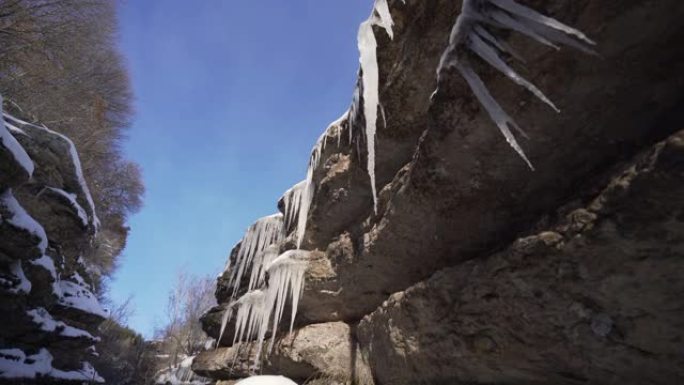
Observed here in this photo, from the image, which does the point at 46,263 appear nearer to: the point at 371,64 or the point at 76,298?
the point at 76,298

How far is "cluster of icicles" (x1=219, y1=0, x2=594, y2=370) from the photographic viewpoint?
69.7 inches

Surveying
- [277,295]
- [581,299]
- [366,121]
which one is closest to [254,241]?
[277,295]

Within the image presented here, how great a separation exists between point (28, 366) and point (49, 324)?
0.74m

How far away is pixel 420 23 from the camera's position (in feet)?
9.15

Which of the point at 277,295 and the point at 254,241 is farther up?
the point at 254,241

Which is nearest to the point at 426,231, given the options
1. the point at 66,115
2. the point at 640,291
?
the point at 640,291

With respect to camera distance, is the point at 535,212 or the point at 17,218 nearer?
the point at 535,212

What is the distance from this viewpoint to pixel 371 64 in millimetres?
3107

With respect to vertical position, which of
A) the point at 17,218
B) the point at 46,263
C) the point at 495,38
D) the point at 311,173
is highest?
the point at 311,173

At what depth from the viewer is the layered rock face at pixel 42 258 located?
17.5ft

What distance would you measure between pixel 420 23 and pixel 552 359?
254 cm

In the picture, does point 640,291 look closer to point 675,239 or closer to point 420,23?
point 675,239

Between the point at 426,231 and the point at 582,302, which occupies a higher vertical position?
the point at 426,231

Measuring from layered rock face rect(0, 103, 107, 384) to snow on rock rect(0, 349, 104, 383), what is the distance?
16 mm
